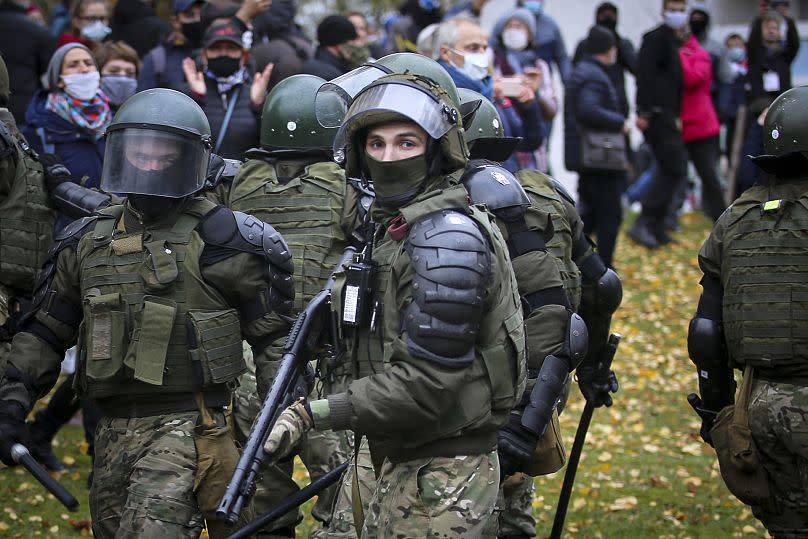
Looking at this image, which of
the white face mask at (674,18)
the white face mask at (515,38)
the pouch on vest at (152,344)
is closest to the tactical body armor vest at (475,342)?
the pouch on vest at (152,344)

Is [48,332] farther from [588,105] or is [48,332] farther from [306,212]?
[588,105]

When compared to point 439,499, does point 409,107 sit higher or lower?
higher

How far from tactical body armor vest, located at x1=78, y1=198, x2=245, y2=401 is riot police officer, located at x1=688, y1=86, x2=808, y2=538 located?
2377mm

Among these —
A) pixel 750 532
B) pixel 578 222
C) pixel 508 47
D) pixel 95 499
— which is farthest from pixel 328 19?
pixel 95 499

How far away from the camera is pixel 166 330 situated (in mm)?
4844

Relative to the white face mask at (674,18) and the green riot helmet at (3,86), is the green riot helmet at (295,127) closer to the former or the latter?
the green riot helmet at (3,86)

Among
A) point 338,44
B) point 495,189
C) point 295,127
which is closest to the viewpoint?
point 495,189

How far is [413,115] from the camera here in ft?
13.6

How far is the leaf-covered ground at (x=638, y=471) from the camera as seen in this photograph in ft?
25.0

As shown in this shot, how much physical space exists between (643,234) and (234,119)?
24.5 feet

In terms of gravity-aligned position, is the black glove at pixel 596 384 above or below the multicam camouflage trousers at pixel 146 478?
below

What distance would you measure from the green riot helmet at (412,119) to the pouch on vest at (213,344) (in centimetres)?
99

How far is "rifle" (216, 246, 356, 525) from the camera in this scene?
397 cm

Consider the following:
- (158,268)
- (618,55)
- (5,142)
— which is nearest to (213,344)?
(158,268)
